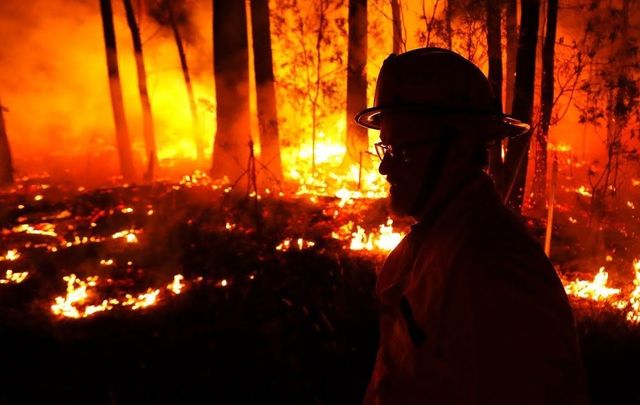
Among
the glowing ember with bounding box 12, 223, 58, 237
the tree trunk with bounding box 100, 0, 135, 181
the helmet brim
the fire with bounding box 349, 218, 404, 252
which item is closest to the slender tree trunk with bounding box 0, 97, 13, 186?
the tree trunk with bounding box 100, 0, 135, 181

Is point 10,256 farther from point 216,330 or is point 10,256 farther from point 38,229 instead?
point 216,330

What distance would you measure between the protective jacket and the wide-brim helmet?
11.1 inches

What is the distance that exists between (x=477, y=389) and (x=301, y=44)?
596 inches

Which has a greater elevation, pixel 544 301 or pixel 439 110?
pixel 439 110

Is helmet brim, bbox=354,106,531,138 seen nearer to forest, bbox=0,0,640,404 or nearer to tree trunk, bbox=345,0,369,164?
forest, bbox=0,0,640,404

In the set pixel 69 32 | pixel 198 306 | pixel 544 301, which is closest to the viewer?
pixel 544 301

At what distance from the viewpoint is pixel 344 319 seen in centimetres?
472

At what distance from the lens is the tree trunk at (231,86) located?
1234cm

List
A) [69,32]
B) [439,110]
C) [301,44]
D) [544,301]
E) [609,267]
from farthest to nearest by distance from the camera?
[69,32], [301,44], [609,267], [439,110], [544,301]

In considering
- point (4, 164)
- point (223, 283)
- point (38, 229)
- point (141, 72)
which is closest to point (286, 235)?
point (223, 283)

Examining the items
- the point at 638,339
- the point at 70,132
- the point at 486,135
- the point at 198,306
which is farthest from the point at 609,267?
the point at 70,132

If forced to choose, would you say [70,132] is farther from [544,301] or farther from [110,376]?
[544,301]

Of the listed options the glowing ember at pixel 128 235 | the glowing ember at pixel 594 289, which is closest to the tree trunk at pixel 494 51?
the glowing ember at pixel 594 289

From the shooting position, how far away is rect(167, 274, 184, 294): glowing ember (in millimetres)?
5812
